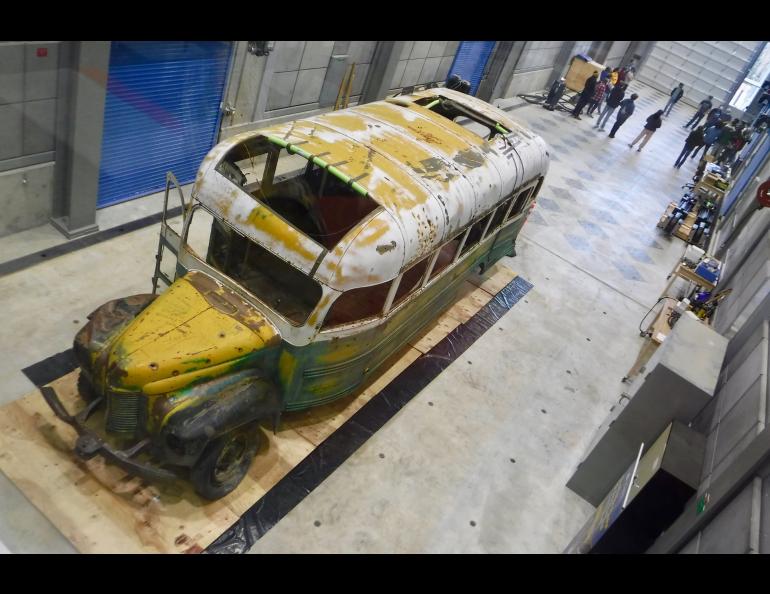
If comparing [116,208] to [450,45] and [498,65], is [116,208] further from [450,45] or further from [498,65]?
[498,65]

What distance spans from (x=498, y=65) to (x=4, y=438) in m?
15.2

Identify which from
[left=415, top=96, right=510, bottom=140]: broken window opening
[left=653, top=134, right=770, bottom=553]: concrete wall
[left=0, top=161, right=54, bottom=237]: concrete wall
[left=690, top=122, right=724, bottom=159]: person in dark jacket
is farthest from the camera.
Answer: [left=690, top=122, right=724, bottom=159]: person in dark jacket

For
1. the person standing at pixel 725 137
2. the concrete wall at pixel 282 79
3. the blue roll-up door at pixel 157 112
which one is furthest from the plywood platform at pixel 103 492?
the person standing at pixel 725 137

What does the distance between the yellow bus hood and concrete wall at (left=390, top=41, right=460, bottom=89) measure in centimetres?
835

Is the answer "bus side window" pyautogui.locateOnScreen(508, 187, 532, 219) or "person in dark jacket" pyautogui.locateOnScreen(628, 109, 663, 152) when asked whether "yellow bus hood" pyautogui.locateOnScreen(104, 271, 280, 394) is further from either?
"person in dark jacket" pyautogui.locateOnScreen(628, 109, 663, 152)

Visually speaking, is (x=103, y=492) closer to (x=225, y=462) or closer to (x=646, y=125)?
(x=225, y=462)

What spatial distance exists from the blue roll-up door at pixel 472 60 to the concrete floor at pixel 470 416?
6337 millimetres

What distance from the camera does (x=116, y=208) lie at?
7.76 m

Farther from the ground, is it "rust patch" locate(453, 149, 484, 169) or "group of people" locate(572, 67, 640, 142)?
"rust patch" locate(453, 149, 484, 169)

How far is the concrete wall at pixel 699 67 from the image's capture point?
2425cm

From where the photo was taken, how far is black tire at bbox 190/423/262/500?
459 cm

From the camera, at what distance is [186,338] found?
4520mm

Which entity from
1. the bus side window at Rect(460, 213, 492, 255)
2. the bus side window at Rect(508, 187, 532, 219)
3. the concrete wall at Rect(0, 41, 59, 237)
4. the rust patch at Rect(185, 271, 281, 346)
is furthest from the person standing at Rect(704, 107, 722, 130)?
the concrete wall at Rect(0, 41, 59, 237)

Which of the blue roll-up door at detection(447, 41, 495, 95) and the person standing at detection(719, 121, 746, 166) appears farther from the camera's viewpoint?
the person standing at detection(719, 121, 746, 166)
